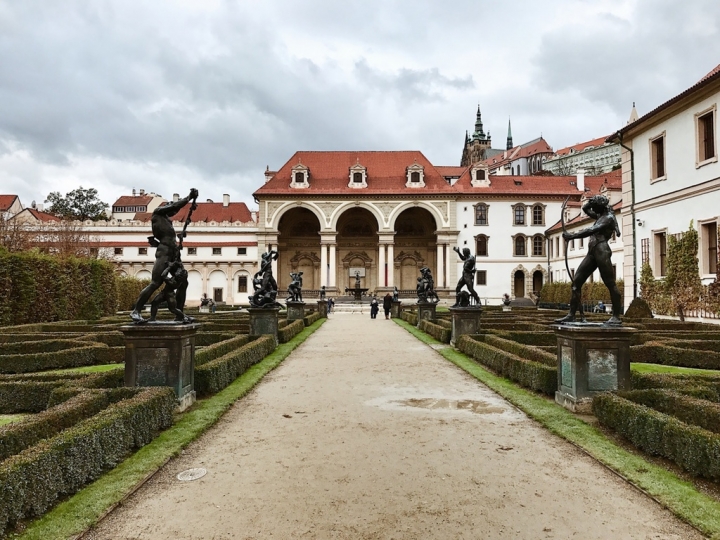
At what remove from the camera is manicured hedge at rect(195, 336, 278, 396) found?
798cm

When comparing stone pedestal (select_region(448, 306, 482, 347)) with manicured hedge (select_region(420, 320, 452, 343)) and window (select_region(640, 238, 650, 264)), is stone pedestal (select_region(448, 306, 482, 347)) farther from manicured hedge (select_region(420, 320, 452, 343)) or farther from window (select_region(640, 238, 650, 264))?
window (select_region(640, 238, 650, 264))

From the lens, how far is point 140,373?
691 centimetres

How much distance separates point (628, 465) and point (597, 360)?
6.97ft

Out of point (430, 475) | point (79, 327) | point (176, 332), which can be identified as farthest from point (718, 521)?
point (79, 327)

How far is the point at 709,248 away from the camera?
17297 millimetres

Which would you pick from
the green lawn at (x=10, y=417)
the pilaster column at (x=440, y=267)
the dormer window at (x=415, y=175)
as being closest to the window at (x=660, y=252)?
the green lawn at (x=10, y=417)

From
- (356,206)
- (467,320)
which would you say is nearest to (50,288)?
(467,320)

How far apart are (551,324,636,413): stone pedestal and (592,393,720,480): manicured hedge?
639 mm

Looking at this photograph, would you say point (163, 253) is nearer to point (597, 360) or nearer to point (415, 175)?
point (597, 360)

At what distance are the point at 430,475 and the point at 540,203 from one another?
152 feet

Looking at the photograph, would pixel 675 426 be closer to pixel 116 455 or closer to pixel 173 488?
pixel 173 488

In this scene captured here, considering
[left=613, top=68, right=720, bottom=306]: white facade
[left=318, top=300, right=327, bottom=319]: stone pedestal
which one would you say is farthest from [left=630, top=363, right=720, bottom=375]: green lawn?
[left=318, top=300, right=327, bottom=319]: stone pedestal

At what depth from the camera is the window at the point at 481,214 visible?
47625 mm

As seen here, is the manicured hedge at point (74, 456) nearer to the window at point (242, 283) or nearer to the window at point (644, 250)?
the window at point (644, 250)
